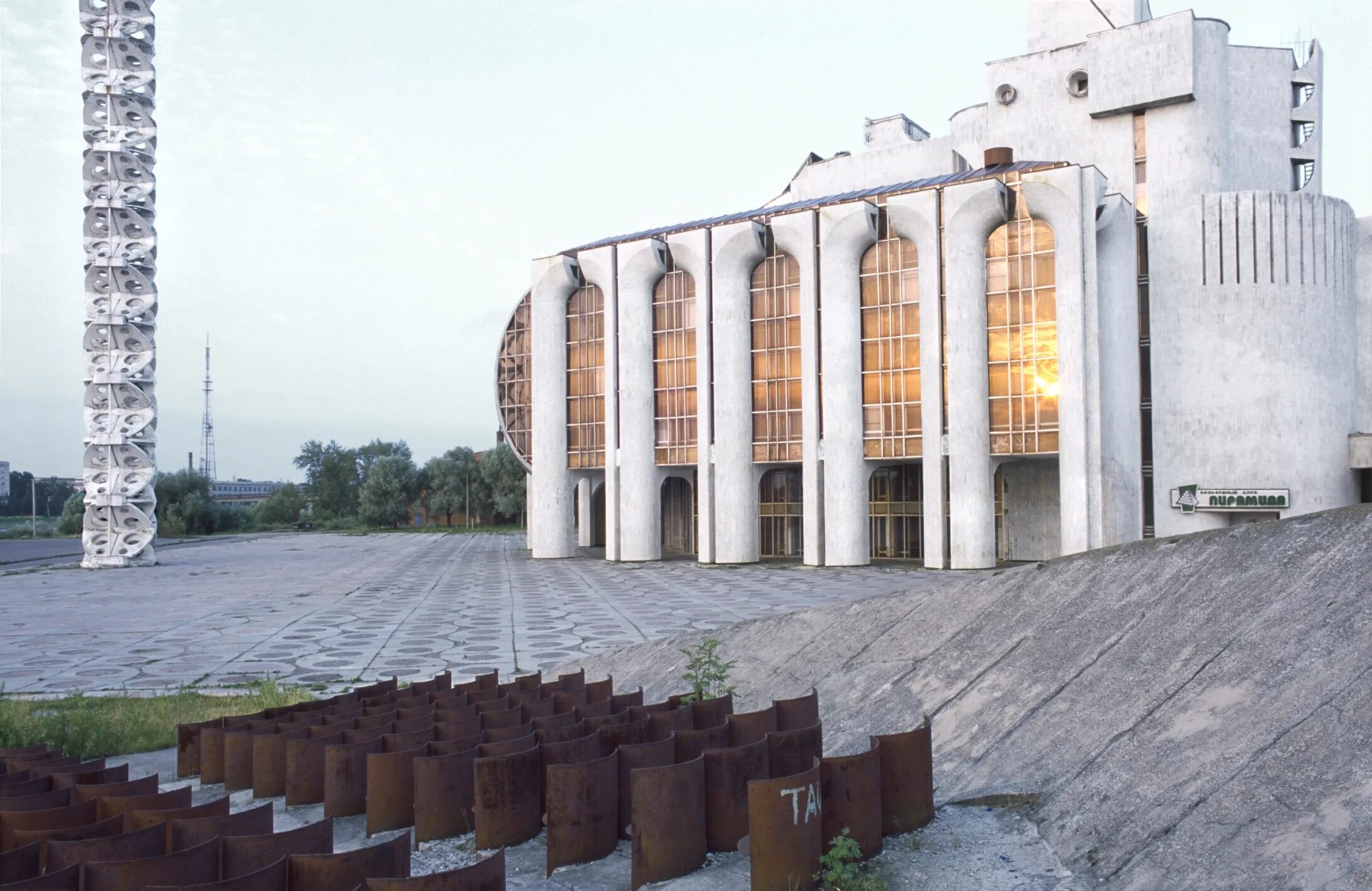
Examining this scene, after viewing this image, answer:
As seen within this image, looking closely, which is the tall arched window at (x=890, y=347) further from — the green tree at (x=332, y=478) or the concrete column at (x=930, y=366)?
the green tree at (x=332, y=478)

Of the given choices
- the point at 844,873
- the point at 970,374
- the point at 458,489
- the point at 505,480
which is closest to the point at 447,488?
the point at 458,489

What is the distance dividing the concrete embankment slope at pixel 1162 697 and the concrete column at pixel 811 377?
89.0 feet

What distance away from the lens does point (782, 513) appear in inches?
1786

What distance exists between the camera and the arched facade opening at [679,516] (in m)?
49.4

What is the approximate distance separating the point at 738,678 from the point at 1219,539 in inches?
184

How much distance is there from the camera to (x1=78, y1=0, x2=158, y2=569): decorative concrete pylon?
40.6 metres

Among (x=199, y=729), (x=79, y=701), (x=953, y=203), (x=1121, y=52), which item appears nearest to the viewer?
(x=199, y=729)

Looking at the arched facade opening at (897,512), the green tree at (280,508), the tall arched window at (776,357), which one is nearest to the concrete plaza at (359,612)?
the arched facade opening at (897,512)

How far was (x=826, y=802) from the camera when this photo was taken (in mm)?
5102

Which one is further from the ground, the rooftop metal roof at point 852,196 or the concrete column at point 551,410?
the rooftop metal roof at point 852,196

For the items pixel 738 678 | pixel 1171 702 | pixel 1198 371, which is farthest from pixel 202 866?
pixel 1198 371

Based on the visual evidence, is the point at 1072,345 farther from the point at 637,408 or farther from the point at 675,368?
the point at 637,408

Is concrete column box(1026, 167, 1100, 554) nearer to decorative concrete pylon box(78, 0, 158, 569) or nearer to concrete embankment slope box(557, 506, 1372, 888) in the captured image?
concrete embankment slope box(557, 506, 1372, 888)

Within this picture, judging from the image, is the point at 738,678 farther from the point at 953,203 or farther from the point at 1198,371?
the point at 1198,371
